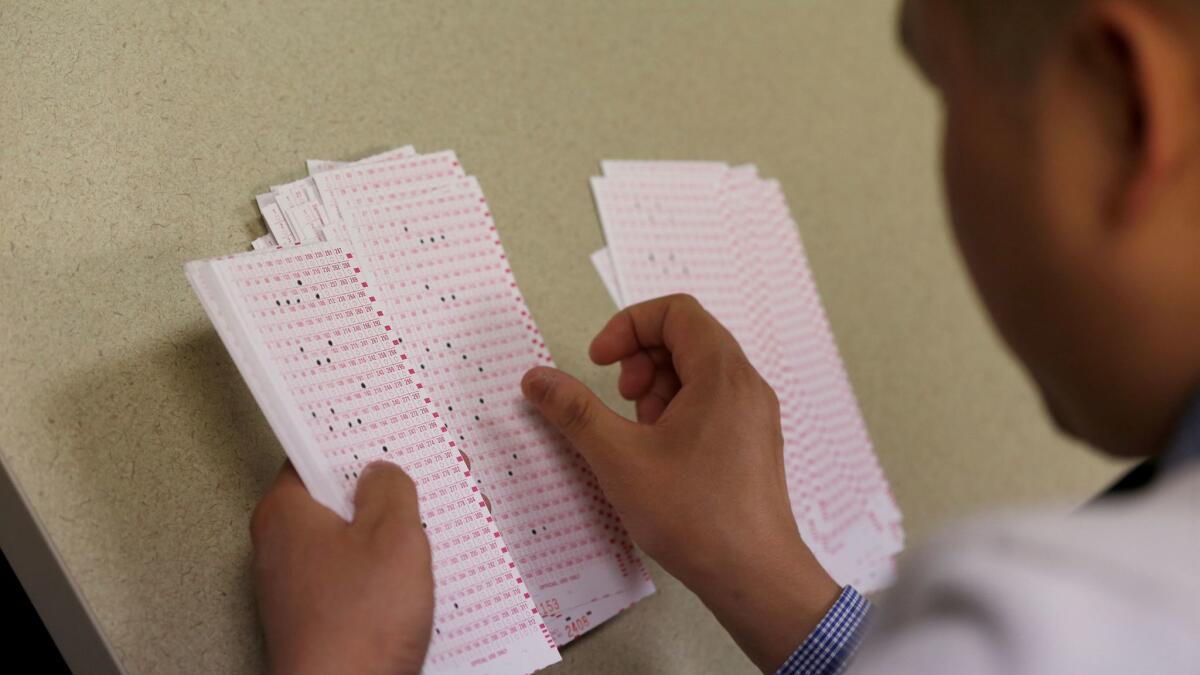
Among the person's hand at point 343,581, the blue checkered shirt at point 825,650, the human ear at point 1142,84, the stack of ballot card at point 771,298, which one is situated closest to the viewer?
the human ear at point 1142,84

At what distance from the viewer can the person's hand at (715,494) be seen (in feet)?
2.41

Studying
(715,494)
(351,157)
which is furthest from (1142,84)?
(351,157)

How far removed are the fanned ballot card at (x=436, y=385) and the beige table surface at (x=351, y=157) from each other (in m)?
0.04

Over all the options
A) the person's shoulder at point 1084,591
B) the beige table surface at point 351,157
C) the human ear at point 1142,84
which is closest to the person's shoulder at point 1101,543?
the person's shoulder at point 1084,591

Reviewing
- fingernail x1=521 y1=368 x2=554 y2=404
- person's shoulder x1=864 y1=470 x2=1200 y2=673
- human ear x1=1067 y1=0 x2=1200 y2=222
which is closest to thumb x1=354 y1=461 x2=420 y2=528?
fingernail x1=521 y1=368 x2=554 y2=404

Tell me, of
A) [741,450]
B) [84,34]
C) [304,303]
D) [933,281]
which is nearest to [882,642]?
[741,450]

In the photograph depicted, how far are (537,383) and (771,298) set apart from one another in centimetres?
33

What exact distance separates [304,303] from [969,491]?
78 cm

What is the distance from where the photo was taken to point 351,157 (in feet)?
2.53

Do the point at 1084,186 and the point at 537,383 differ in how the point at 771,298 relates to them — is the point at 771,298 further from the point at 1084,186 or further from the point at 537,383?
the point at 1084,186

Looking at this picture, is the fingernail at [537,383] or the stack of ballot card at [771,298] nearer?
the fingernail at [537,383]

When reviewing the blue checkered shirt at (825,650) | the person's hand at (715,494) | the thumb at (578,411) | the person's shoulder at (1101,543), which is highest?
the thumb at (578,411)

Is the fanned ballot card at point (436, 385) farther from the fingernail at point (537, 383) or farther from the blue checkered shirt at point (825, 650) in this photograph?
the blue checkered shirt at point (825, 650)

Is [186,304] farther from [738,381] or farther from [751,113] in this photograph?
[751,113]
